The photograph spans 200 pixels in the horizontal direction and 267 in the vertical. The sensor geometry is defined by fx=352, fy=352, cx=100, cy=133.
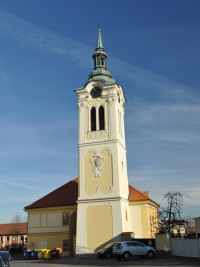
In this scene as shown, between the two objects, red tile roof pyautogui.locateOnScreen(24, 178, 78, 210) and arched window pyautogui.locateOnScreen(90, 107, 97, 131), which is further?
red tile roof pyautogui.locateOnScreen(24, 178, 78, 210)

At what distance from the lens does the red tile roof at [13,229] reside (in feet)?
268

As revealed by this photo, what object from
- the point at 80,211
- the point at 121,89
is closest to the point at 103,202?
the point at 80,211

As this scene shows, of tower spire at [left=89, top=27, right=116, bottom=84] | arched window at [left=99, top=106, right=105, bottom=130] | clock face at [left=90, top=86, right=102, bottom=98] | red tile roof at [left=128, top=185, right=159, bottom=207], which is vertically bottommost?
red tile roof at [left=128, top=185, right=159, bottom=207]

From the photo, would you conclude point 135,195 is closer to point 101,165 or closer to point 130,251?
point 101,165

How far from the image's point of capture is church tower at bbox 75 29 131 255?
3488 cm

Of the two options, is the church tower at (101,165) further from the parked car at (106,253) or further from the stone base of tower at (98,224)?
the parked car at (106,253)

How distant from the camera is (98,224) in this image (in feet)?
115

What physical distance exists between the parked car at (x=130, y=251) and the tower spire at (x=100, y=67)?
18583mm

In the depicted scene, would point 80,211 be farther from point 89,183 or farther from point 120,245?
point 120,245

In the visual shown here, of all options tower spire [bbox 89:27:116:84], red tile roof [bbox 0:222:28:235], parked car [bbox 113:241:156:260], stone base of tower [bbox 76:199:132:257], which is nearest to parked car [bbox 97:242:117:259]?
stone base of tower [bbox 76:199:132:257]

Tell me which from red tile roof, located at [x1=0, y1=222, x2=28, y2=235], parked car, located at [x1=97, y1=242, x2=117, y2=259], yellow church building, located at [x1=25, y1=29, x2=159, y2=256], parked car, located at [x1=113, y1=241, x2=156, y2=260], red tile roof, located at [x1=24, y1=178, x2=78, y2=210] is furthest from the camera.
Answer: red tile roof, located at [x1=0, y1=222, x2=28, y2=235]

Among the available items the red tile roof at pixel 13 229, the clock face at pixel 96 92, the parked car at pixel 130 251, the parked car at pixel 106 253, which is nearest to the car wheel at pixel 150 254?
the parked car at pixel 130 251

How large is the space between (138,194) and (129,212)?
2490 mm

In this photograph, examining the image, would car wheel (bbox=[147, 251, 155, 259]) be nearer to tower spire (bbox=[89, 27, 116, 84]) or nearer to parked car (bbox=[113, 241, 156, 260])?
parked car (bbox=[113, 241, 156, 260])
